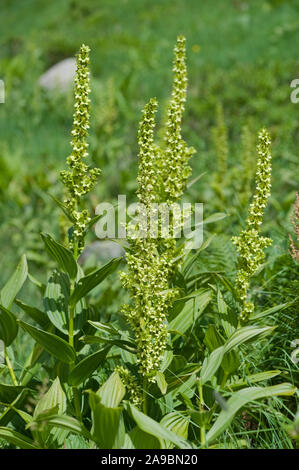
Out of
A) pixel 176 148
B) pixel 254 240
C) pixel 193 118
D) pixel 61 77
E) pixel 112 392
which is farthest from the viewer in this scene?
pixel 61 77

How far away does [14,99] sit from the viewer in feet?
33.3

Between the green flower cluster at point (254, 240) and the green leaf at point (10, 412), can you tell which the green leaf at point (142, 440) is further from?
the green flower cluster at point (254, 240)

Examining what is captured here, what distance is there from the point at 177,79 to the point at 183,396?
1.36m

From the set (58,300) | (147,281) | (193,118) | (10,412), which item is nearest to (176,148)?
(147,281)

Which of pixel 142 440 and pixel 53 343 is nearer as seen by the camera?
pixel 142 440

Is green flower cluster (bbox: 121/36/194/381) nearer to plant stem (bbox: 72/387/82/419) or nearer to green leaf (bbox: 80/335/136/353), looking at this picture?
green leaf (bbox: 80/335/136/353)

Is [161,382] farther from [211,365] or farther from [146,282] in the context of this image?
[146,282]

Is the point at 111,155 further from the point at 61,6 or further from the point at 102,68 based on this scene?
the point at 61,6

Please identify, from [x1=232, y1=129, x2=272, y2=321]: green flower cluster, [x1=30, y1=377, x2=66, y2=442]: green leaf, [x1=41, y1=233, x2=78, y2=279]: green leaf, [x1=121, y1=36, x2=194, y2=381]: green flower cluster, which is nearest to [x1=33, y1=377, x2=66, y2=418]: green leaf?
[x1=30, y1=377, x2=66, y2=442]: green leaf

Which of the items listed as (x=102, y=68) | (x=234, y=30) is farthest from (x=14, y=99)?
(x=234, y=30)

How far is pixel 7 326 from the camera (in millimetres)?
2453

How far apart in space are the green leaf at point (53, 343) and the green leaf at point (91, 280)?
0.18m

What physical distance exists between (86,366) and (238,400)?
63cm

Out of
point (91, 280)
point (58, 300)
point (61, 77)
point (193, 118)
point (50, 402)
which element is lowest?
point (50, 402)
